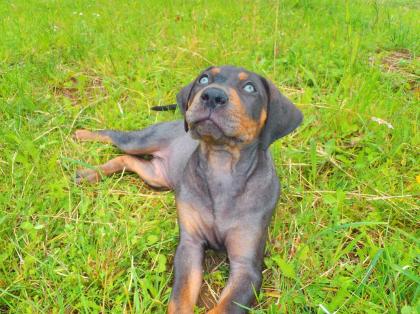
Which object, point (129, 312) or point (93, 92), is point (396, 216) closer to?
point (129, 312)

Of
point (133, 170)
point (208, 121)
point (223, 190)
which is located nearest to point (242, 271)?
point (223, 190)

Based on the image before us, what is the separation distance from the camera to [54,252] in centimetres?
304

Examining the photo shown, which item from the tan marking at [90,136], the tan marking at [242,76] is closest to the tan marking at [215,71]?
the tan marking at [242,76]

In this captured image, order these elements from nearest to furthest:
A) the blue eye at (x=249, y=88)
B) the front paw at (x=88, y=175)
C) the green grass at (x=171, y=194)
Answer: the green grass at (x=171, y=194) → the blue eye at (x=249, y=88) → the front paw at (x=88, y=175)

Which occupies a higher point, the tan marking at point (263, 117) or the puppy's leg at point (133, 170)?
the tan marking at point (263, 117)

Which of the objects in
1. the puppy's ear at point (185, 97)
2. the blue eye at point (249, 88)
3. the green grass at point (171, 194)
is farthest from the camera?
the puppy's ear at point (185, 97)

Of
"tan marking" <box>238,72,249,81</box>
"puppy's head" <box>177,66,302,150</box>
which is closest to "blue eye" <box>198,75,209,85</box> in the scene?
"puppy's head" <box>177,66,302,150</box>

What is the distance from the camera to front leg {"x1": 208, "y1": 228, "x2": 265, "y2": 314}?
273 cm

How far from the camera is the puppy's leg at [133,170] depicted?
13.4 feet

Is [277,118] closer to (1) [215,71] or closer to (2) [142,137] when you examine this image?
(1) [215,71]

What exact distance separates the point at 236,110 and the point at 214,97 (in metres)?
0.17

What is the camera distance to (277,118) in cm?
321

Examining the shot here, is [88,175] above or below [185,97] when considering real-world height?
below

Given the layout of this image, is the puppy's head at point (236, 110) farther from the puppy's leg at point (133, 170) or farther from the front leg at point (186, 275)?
the puppy's leg at point (133, 170)
